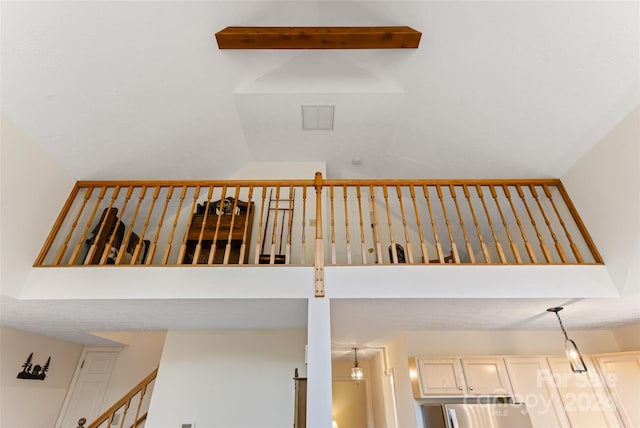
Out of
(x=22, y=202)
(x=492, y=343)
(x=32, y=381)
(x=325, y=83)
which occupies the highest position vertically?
(x=325, y=83)

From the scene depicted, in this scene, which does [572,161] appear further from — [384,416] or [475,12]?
[384,416]

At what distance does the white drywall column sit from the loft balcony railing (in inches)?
15.7

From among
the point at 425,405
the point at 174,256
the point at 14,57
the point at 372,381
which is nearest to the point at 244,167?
the point at 174,256

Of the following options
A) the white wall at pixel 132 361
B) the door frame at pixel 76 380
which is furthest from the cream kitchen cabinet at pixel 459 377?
the door frame at pixel 76 380

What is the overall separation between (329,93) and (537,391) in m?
3.95

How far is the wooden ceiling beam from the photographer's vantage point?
2.76m

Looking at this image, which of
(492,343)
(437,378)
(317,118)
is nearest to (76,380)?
(437,378)

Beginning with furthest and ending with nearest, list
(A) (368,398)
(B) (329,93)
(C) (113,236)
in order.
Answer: (A) (368,398), (B) (329,93), (C) (113,236)

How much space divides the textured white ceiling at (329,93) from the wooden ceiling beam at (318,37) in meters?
0.11

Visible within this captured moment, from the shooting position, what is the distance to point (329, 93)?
354 cm

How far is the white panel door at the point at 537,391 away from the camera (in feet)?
9.87

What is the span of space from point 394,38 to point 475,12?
0.67 m

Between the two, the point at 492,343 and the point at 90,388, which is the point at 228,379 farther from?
the point at 492,343

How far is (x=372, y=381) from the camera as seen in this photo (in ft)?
19.0
